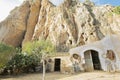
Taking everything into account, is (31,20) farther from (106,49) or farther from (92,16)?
(106,49)

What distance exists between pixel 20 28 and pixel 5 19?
12.5 ft

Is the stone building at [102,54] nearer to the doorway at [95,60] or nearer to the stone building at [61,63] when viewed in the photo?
the doorway at [95,60]

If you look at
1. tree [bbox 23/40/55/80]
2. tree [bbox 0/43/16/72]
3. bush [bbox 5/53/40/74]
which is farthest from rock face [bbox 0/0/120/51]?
tree [bbox 0/43/16/72]

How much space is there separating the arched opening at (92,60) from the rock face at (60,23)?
27.2 feet

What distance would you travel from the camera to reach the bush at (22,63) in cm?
2783

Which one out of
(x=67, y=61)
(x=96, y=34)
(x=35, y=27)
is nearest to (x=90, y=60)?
(x=67, y=61)

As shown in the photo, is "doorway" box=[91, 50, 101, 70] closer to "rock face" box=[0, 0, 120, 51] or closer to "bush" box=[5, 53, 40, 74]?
Result: "bush" box=[5, 53, 40, 74]

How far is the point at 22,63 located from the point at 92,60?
9445 millimetres

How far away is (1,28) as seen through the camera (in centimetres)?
4522

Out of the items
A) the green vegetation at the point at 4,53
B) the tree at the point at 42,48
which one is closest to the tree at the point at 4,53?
the green vegetation at the point at 4,53

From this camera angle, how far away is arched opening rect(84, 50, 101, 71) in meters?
26.9

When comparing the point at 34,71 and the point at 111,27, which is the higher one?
the point at 111,27

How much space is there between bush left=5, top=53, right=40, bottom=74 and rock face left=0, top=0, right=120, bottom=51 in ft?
31.5

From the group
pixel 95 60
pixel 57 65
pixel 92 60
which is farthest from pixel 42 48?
pixel 95 60
